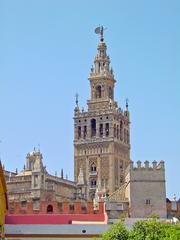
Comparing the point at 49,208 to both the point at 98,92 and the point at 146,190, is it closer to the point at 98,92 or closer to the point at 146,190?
the point at 146,190

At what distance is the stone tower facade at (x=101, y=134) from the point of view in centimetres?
9838

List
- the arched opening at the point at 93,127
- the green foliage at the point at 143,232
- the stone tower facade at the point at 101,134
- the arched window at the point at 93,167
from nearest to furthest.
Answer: the green foliage at the point at 143,232 → the stone tower facade at the point at 101,134 → the arched window at the point at 93,167 → the arched opening at the point at 93,127

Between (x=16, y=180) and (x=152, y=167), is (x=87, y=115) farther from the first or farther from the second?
(x=152, y=167)

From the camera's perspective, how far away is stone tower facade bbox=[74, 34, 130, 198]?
9838 cm

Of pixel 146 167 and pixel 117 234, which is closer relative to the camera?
pixel 117 234

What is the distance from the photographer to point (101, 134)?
330ft

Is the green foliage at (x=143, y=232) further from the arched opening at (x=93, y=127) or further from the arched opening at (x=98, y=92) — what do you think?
the arched opening at (x=98, y=92)

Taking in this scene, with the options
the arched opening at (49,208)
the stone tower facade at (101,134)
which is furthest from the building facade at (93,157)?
Answer: the arched opening at (49,208)

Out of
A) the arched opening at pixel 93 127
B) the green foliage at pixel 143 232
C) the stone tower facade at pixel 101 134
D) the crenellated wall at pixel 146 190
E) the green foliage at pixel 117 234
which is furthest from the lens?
the arched opening at pixel 93 127

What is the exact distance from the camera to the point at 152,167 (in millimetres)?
55094

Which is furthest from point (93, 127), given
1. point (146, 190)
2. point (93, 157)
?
point (146, 190)

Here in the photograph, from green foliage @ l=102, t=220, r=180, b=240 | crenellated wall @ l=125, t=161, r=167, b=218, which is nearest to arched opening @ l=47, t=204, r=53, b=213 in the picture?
crenellated wall @ l=125, t=161, r=167, b=218

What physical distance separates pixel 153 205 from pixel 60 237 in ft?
37.5

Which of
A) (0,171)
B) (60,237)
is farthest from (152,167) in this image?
(0,171)
